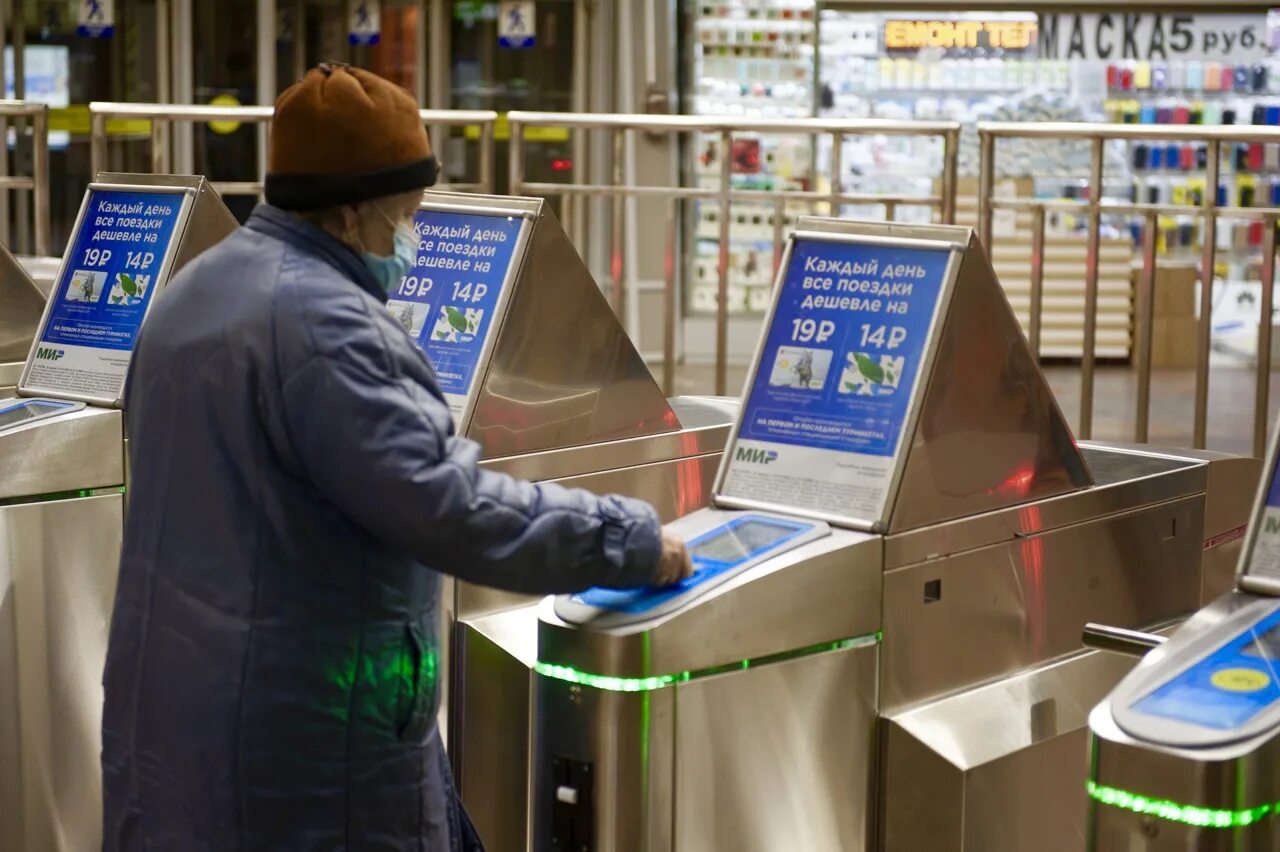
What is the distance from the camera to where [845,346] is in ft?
8.70

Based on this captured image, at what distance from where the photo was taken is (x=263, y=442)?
1991mm

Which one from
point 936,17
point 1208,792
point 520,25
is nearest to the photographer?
point 1208,792

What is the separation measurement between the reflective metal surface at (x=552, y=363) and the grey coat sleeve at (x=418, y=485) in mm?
1008

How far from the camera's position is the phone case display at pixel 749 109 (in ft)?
32.9

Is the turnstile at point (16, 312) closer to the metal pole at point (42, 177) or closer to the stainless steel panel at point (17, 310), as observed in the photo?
the stainless steel panel at point (17, 310)

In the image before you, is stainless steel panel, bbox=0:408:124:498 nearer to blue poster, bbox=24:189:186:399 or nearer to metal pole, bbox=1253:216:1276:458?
blue poster, bbox=24:189:186:399

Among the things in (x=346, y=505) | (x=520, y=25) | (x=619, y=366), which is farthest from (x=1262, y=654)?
(x=520, y=25)

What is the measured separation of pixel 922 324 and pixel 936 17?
852 cm

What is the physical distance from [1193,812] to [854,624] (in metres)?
0.72

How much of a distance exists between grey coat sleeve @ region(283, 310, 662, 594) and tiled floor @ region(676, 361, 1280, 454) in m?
5.70

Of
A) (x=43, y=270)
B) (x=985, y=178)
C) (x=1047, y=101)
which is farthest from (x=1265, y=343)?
(x=1047, y=101)

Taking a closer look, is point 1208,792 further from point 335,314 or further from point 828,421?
point 335,314

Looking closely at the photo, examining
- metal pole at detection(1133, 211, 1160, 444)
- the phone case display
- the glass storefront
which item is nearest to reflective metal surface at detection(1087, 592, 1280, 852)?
metal pole at detection(1133, 211, 1160, 444)

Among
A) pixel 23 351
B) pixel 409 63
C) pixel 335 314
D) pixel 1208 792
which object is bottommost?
pixel 1208 792
